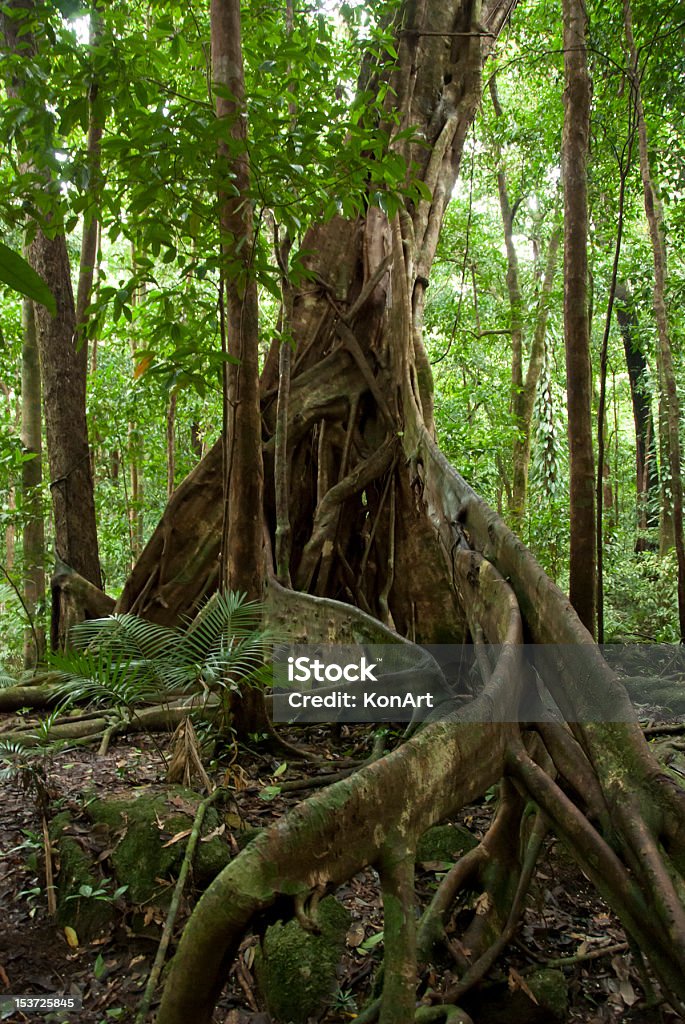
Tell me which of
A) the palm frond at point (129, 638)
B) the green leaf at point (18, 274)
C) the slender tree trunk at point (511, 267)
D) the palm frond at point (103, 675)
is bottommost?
the palm frond at point (103, 675)

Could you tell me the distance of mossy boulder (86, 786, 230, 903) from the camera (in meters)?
2.90

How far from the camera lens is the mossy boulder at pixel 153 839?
2904 millimetres

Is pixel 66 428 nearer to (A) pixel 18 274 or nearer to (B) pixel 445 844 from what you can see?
(B) pixel 445 844

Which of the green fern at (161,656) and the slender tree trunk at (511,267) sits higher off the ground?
the slender tree trunk at (511,267)

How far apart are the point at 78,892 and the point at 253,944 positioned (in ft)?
2.44

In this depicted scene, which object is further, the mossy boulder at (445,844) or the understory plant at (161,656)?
the mossy boulder at (445,844)

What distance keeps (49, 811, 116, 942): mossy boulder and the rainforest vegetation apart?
0.02 meters

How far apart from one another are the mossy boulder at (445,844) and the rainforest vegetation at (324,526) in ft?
0.57

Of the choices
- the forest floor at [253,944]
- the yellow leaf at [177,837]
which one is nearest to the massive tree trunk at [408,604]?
the forest floor at [253,944]

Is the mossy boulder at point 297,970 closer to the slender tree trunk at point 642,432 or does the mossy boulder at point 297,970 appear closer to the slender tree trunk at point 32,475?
the slender tree trunk at point 32,475

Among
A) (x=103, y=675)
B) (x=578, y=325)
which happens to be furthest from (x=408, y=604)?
(x=103, y=675)

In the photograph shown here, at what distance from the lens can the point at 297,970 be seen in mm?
2520

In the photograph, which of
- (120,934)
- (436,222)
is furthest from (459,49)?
(120,934)

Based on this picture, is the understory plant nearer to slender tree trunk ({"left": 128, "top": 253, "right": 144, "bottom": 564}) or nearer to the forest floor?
the forest floor
